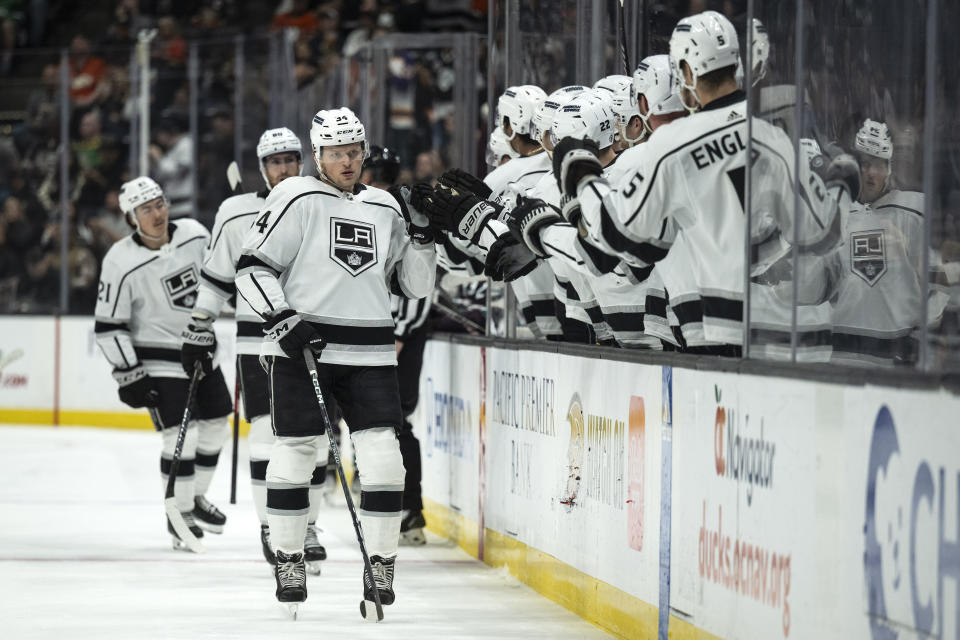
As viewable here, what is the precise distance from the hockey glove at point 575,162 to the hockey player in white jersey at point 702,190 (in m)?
0.10

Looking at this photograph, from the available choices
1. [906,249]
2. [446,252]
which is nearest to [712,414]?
[906,249]

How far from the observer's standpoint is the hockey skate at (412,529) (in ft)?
22.5

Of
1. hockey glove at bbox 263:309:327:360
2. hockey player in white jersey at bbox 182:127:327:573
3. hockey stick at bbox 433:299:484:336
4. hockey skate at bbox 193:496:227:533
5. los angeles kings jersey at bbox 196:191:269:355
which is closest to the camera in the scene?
hockey glove at bbox 263:309:327:360

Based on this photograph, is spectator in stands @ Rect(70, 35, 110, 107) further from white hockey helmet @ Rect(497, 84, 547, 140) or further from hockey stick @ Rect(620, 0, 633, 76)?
hockey stick @ Rect(620, 0, 633, 76)

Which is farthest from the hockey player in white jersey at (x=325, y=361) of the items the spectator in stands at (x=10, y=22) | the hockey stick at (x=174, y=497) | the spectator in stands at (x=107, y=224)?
the spectator in stands at (x=10, y=22)

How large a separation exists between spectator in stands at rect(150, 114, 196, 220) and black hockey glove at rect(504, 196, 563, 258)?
8.13m

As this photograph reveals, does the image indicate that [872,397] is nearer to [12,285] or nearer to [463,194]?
[463,194]

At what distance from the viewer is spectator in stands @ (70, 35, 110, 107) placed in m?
13.0

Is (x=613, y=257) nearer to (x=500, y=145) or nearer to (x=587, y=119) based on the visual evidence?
(x=587, y=119)

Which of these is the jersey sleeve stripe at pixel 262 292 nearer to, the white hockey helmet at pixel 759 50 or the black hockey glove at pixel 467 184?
the black hockey glove at pixel 467 184

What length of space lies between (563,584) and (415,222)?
4.23 ft

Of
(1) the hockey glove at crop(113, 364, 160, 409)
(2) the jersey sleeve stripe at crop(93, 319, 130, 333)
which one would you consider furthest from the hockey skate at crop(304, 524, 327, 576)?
(2) the jersey sleeve stripe at crop(93, 319, 130, 333)

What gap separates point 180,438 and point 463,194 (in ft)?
7.23

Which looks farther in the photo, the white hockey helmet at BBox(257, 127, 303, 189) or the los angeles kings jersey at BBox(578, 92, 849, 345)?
the white hockey helmet at BBox(257, 127, 303, 189)
